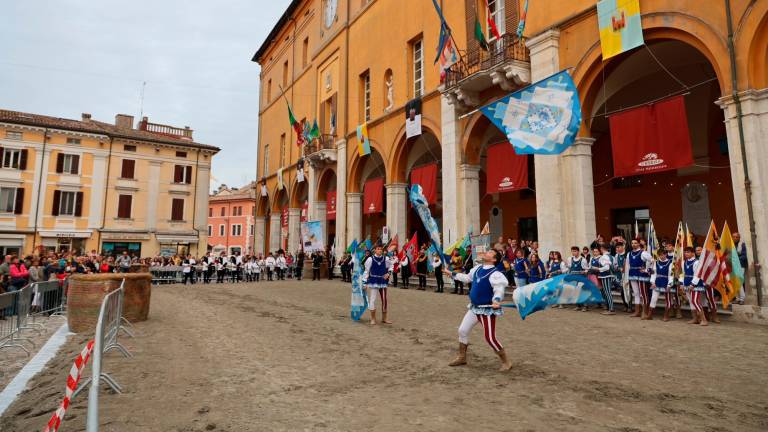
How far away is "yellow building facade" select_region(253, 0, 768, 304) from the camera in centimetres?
1007

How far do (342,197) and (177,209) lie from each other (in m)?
Answer: 20.0

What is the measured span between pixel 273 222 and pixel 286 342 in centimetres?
3079

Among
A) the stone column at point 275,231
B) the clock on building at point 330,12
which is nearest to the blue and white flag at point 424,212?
the clock on building at point 330,12

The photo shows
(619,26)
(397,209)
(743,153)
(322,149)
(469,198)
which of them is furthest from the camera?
(322,149)

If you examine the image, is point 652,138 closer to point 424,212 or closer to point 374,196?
point 424,212

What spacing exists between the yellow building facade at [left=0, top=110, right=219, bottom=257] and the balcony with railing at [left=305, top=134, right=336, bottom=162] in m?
16.5

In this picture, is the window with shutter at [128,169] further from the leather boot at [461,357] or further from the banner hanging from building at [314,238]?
the leather boot at [461,357]

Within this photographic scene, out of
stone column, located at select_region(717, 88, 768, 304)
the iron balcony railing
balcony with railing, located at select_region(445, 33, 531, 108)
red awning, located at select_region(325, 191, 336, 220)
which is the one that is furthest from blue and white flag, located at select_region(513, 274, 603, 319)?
red awning, located at select_region(325, 191, 336, 220)

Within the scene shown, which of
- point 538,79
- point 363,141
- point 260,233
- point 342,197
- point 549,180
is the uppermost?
point 363,141

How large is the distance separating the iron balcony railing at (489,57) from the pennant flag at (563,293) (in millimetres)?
10710

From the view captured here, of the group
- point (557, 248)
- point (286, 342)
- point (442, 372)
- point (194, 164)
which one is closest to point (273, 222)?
point (194, 164)

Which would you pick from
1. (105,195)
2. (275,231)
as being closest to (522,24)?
(275,231)

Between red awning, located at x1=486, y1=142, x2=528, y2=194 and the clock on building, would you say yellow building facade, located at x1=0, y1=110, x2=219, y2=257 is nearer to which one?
the clock on building

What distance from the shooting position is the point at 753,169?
9633 millimetres
